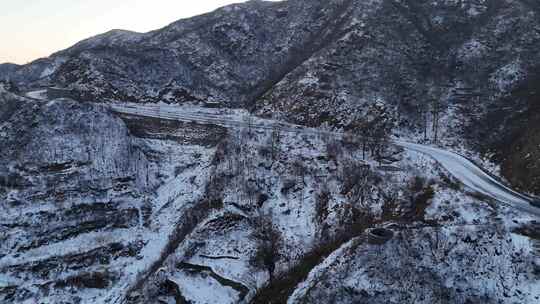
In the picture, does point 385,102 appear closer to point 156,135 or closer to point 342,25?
point 342,25

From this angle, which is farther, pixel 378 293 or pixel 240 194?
pixel 240 194

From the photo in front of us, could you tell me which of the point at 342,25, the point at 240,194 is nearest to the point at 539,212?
the point at 240,194

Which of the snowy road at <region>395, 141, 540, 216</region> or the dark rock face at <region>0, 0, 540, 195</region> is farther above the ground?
the dark rock face at <region>0, 0, 540, 195</region>

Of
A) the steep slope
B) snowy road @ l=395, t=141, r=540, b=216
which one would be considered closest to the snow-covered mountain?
the steep slope

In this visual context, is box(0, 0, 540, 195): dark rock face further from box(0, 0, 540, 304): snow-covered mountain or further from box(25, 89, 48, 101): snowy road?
box(25, 89, 48, 101): snowy road

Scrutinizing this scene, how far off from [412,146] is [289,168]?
744 inches

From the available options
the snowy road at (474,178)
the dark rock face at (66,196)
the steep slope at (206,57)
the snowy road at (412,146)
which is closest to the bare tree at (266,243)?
the dark rock face at (66,196)

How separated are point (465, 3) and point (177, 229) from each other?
79.7 meters

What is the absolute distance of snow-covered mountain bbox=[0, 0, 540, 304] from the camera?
111 feet

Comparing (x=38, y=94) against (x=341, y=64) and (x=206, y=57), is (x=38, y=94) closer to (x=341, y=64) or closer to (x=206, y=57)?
(x=206, y=57)

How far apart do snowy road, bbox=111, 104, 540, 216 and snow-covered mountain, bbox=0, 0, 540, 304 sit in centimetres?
76

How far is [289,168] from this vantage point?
167ft

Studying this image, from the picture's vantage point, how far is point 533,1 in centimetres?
7881

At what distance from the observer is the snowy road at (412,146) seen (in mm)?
38531
